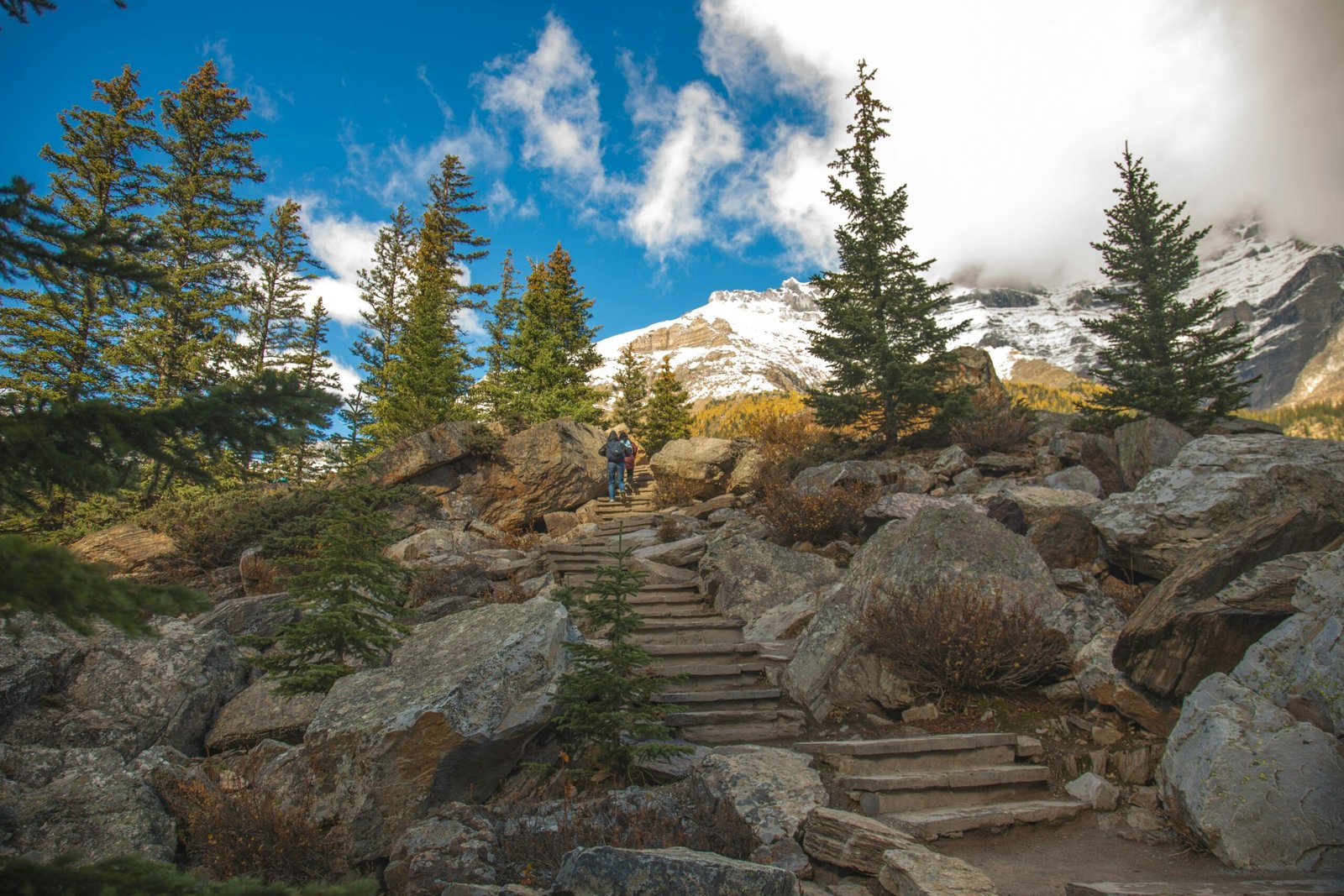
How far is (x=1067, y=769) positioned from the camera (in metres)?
5.52

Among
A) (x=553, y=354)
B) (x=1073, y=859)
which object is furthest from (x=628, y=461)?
(x=1073, y=859)

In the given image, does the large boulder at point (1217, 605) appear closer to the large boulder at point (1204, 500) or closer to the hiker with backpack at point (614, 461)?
the large boulder at point (1204, 500)

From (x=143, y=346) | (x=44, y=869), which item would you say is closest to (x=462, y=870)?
(x=44, y=869)

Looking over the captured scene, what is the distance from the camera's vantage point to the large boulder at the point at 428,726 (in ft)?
15.8

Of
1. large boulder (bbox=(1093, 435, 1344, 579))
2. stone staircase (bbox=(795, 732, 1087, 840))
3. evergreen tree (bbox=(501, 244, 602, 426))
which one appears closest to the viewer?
stone staircase (bbox=(795, 732, 1087, 840))

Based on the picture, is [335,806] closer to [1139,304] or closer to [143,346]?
[143,346]

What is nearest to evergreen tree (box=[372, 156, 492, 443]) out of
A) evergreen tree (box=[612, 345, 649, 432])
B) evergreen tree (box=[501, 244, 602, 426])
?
evergreen tree (box=[501, 244, 602, 426])

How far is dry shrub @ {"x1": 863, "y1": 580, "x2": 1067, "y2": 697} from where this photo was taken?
6340 millimetres

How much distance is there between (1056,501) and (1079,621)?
376cm

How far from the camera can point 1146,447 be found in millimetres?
11773

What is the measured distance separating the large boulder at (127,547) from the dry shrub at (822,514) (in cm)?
1327

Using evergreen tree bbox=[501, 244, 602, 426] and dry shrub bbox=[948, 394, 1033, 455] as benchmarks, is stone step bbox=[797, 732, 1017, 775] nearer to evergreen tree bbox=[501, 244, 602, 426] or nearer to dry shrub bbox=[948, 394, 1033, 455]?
dry shrub bbox=[948, 394, 1033, 455]

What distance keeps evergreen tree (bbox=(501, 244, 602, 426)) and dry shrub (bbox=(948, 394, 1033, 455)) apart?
46.0 feet

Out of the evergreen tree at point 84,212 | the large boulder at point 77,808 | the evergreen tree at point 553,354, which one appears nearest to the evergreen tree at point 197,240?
the evergreen tree at point 84,212
